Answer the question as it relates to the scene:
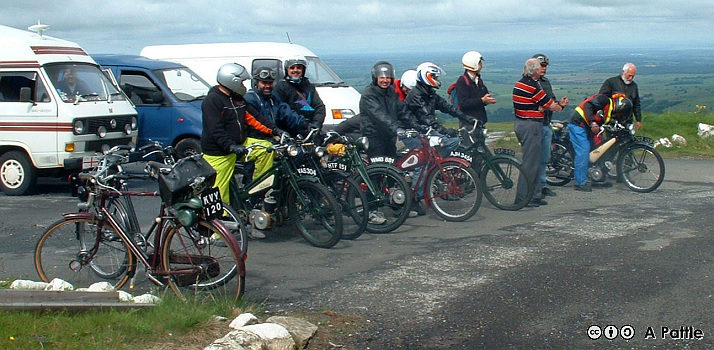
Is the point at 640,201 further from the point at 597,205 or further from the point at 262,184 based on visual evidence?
the point at 262,184

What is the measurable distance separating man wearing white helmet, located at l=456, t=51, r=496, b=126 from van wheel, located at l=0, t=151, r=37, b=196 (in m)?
6.47

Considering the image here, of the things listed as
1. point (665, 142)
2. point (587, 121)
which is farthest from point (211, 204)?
point (665, 142)

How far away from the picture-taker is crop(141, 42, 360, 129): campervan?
1657cm

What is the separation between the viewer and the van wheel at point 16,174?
12.7 meters

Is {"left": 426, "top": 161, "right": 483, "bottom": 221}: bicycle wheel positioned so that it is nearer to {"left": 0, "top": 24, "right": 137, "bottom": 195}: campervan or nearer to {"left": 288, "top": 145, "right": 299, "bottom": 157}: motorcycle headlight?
{"left": 288, "top": 145, "right": 299, "bottom": 157}: motorcycle headlight

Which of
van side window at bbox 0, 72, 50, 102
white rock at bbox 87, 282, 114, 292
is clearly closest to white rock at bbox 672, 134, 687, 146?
van side window at bbox 0, 72, 50, 102

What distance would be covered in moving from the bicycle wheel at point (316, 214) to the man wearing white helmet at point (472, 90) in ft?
12.3

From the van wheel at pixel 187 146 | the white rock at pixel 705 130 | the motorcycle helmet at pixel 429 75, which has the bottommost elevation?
the van wheel at pixel 187 146

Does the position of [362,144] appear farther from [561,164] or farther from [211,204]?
[561,164]

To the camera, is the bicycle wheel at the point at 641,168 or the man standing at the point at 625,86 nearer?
the bicycle wheel at the point at 641,168

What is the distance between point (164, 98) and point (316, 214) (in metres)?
6.73

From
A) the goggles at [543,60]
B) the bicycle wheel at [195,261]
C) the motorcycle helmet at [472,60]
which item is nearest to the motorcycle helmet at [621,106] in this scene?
the goggles at [543,60]

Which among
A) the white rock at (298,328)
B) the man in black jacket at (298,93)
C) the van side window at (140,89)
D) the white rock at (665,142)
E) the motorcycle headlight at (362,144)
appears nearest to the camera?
the white rock at (298,328)

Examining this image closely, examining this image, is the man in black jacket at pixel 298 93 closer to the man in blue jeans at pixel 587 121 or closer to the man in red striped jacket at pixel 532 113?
the man in red striped jacket at pixel 532 113
